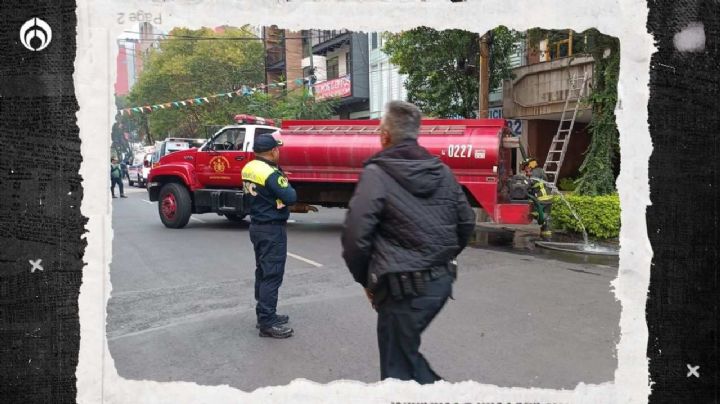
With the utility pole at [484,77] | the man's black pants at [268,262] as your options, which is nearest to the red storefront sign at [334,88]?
the utility pole at [484,77]

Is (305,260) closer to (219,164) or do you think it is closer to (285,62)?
(219,164)

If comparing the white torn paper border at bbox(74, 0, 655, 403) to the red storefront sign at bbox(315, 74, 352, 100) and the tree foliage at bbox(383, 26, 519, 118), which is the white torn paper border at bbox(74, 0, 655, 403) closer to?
the tree foliage at bbox(383, 26, 519, 118)

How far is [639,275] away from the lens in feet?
9.02

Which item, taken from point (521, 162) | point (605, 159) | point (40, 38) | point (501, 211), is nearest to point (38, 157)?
point (40, 38)

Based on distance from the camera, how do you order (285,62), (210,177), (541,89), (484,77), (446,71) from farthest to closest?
(285,62) → (541,89) → (446,71) → (484,77) → (210,177)

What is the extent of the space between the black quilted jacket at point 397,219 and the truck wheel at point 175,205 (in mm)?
9314

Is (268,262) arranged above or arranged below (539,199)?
below

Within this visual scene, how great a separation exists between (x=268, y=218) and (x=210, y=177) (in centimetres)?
744

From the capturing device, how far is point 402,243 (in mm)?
2615

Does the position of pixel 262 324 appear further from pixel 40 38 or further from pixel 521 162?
pixel 521 162

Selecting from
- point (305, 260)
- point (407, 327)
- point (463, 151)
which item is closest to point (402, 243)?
point (407, 327)

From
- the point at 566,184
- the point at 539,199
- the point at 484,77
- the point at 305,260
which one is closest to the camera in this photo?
the point at 305,260

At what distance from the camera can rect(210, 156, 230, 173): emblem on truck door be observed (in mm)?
11250

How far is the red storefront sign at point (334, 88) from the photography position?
21656 mm
